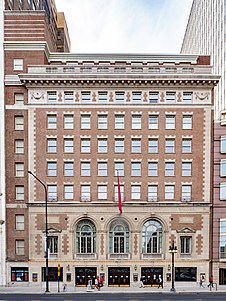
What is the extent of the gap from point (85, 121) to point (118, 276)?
68.2 feet

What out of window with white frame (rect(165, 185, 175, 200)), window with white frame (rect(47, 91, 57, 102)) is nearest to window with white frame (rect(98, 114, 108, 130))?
window with white frame (rect(47, 91, 57, 102))

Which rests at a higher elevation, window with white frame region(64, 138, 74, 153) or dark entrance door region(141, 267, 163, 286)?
window with white frame region(64, 138, 74, 153)

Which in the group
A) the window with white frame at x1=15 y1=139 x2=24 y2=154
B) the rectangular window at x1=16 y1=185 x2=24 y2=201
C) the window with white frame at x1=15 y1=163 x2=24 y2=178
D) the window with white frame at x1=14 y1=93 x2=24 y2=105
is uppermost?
the window with white frame at x1=14 y1=93 x2=24 y2=105

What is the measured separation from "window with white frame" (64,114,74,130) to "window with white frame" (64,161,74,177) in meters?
4.66

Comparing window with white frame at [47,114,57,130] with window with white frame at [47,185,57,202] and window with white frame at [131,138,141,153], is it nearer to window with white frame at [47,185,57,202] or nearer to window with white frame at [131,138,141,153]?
window with white frame at [47,185,57,202]

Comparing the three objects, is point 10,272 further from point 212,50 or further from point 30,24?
point 212,50

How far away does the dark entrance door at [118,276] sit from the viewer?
3862 cm

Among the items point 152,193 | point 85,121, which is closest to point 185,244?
point 152,193

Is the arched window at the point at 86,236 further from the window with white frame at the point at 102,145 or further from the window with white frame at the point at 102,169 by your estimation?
the window with white frame at the point at 102,145

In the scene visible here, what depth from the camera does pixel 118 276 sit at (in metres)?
38.7

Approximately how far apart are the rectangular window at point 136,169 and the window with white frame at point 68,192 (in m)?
8.31

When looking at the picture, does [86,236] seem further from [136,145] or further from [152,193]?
[136,145]

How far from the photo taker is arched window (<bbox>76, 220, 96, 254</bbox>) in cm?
3922

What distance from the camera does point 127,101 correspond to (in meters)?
39.4
